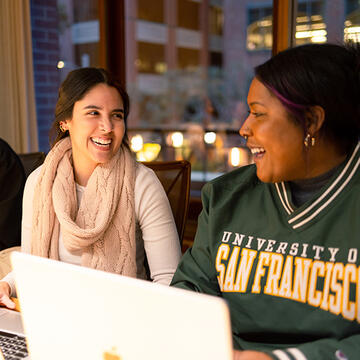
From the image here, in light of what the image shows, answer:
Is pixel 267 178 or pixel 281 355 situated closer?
pixel 281 355

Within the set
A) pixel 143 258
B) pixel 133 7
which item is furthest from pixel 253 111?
pixel 133 7

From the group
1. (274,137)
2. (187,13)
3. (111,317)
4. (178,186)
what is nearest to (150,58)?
(187,13)

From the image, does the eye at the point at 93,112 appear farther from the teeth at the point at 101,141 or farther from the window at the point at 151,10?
the window at the point at 151,10

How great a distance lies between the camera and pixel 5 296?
1.26 meters

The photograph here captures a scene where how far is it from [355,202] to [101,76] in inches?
37.6

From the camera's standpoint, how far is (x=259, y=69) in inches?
43.4

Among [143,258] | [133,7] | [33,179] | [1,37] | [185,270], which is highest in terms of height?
[133,7]

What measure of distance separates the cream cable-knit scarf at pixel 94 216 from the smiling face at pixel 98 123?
7 centimetres

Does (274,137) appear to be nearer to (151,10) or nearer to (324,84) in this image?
(324,84)

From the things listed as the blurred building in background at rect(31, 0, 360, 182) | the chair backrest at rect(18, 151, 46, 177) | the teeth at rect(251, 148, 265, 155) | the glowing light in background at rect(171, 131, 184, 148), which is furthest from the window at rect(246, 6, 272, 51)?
the teeth at rect(251, 148, 265, 155)

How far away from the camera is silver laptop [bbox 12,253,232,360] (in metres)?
0.59

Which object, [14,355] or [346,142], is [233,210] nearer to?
[346,142]

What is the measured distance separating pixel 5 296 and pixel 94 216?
43cm

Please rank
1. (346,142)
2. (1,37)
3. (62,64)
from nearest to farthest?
(346,142) < (1,37) < (62,64)
